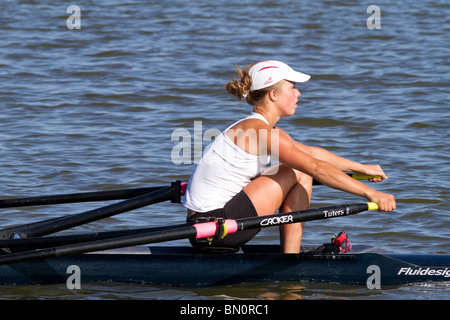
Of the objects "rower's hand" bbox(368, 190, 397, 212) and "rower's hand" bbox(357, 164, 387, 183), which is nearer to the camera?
"rower's hand" bbox(368, 190, 397, 212)

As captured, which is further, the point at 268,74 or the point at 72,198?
the point at 72,198

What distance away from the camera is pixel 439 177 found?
7730 millimetres

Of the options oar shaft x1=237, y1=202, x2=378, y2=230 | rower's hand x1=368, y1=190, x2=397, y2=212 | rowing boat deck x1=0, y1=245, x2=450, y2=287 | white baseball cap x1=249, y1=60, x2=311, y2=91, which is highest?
white baseball cap x1=249, y1=60, x2=311, y2=91

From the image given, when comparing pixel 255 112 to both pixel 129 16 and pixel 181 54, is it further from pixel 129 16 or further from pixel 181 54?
pixel 129 16

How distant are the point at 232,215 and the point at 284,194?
0.40m

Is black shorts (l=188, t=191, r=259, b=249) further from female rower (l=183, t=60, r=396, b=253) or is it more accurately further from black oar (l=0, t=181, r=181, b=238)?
black oar (l=0, t=181, r=181, b=238)

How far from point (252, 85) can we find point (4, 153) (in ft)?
14.0

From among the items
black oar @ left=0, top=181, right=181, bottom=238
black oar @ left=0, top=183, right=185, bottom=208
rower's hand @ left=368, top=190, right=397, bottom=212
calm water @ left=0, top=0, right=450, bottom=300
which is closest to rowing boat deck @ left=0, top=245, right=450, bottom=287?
calm water @ left=0, top=0, right=450, bottom=300

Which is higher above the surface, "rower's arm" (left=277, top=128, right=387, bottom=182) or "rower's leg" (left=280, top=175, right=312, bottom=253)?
"rower's arm" (left=277, top=128, right=387, bottom=182)

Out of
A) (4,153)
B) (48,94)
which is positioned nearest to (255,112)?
(4,153)

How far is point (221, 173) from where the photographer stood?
5035mm

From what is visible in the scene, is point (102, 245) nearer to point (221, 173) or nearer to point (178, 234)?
point (178, 234)

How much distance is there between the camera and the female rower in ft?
16.3

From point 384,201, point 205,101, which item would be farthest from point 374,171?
point 205,101
